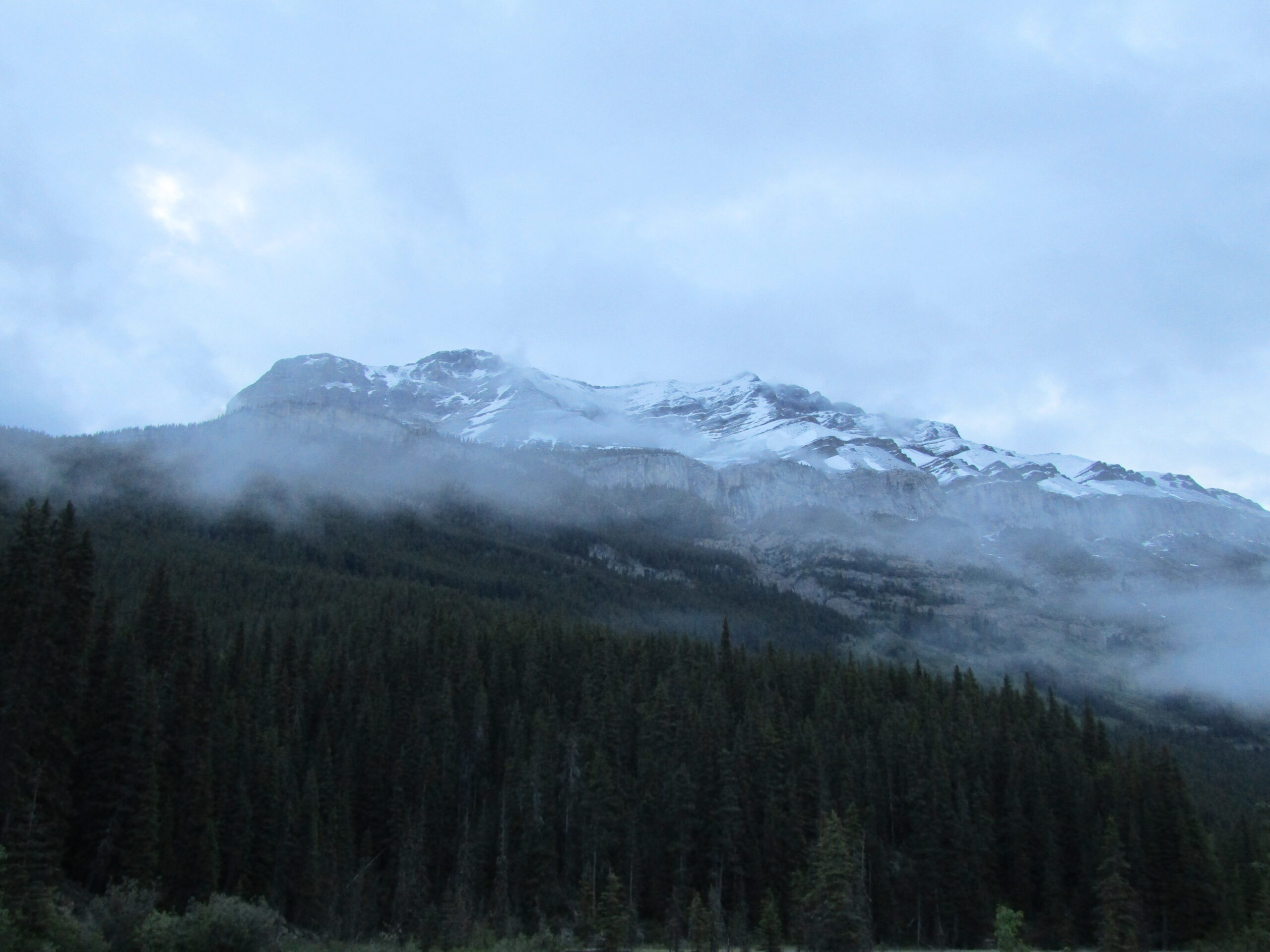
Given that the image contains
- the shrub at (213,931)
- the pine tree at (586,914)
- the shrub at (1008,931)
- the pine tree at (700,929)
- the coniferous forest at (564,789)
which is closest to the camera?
the shrub at (213,931)

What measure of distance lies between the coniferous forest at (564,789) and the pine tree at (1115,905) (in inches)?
12.8

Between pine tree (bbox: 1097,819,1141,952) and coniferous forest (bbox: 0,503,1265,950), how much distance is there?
325 millimetres

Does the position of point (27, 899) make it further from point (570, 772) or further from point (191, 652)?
point (570, 772)

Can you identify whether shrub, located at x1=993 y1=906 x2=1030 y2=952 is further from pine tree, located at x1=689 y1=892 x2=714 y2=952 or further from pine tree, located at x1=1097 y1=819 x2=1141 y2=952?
pine tree, located at x1=1097 y1=819 x2=1141 y2=952

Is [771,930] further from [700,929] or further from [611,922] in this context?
[611,922]

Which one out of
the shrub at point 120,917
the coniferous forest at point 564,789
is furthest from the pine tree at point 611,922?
the shrub at point 120,917

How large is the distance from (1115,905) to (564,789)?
43.5 meters

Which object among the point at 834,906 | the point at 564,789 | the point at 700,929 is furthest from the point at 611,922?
the point at 564,789

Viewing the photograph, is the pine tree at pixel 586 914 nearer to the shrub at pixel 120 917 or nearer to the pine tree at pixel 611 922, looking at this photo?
the pine tree at pixel 611 922

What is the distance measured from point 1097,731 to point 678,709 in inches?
1910

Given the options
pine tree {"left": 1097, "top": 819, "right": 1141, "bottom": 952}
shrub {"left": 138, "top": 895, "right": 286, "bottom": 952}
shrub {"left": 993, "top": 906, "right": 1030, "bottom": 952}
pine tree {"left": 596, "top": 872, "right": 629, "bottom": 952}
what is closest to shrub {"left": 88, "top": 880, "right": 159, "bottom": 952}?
shrub {"left": 138, "top": 895, "right": 286, "bottom": 952}

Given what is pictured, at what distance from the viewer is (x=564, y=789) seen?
91812 mm

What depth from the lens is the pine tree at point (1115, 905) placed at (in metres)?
67.8

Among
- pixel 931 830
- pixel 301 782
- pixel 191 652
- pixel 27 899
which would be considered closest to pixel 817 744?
pixel 931 830
